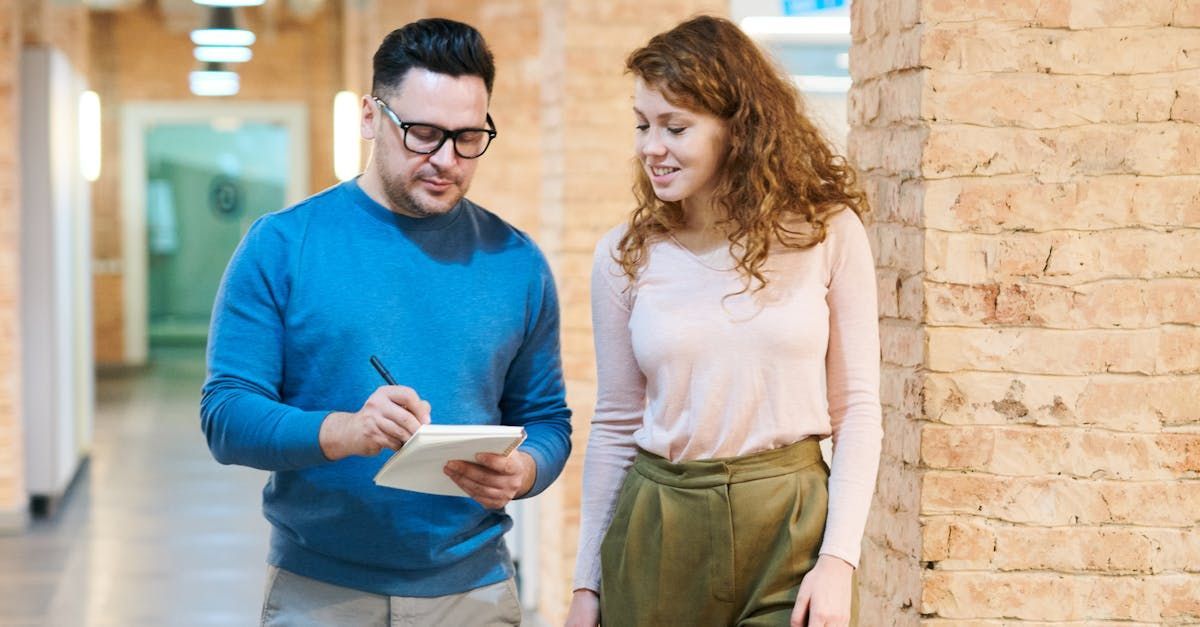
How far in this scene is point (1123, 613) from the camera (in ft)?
8.35

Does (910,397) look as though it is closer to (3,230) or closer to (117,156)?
(3,230)

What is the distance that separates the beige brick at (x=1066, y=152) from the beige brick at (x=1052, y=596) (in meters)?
0.71

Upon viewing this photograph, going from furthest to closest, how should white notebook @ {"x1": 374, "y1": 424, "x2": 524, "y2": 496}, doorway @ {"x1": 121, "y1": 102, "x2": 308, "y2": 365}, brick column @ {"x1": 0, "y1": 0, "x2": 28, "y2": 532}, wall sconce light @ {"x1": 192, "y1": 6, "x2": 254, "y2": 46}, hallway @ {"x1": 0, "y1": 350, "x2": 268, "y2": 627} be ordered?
doorway @ {"x1": 121, "y1": 102, "x2": 308, "y2": 365}, wall sconce light @ {"x1": 192, "y1": 6, "x2": 254, "y2": 46}, brick column @ {"x1": 0, "y1": 0, "x2": 28, "y2": 532}, hallway @ {"x1": 0, "y1": 350, "x2": 268, "y2": 627}, white notebook @ {"x1": 374, "y1": 424, "x2": 524, "y2": 496}

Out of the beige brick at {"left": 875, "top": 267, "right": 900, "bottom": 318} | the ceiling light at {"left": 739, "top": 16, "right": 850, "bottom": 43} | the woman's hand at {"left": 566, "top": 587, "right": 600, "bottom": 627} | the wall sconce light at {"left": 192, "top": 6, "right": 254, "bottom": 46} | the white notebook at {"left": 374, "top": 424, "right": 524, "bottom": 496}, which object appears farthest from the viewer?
the wall sconce light at {"left": 192, "top": 6, "right": 254, "bottom": 46}

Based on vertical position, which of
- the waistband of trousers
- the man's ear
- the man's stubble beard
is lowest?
the waistband of trousers

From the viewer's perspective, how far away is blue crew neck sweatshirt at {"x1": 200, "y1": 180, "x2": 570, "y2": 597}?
2.09 meters

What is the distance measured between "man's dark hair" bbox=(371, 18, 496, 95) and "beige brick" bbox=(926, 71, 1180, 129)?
0.83 metres

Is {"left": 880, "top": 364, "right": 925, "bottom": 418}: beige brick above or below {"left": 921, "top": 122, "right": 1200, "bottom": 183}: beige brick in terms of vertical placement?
below

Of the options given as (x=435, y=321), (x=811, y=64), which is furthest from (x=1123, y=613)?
(x=811, y=64)

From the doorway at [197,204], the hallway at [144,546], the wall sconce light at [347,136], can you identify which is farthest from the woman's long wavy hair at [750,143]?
the doorway at [197,204]

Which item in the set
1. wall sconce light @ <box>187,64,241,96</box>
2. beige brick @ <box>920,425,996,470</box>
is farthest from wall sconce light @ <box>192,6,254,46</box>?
beige brick @ <box>920,425,996,470</box>

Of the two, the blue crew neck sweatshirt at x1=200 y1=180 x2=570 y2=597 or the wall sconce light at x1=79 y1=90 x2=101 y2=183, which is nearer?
the blue crew neck sweatshirt at x1=200 y1=180 x2=570 y2=597

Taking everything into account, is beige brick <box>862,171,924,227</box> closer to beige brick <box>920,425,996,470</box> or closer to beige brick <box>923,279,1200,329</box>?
beige brick <box>923,279,1200,329</box>

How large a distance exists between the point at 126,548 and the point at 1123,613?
19.3 ft
